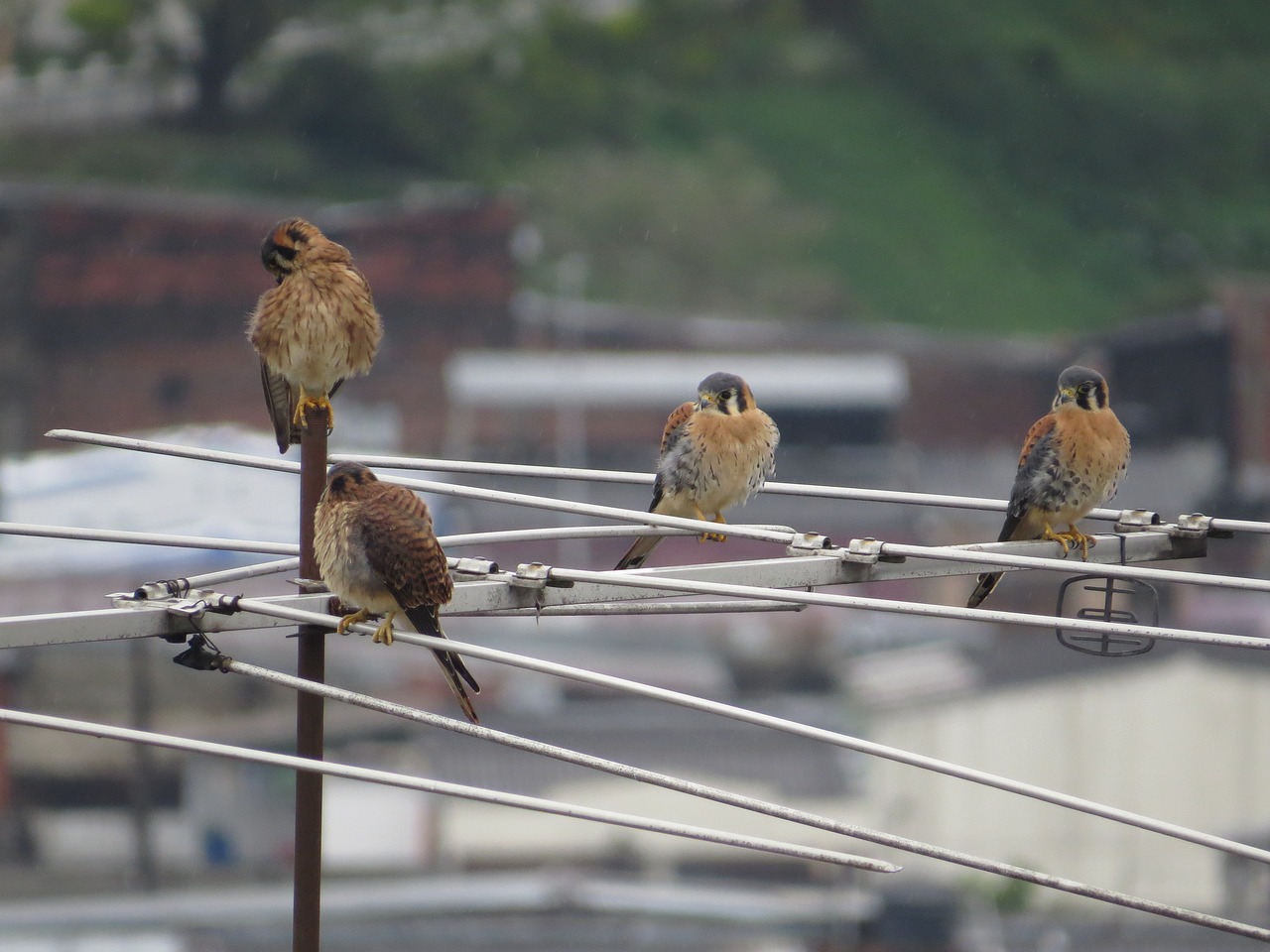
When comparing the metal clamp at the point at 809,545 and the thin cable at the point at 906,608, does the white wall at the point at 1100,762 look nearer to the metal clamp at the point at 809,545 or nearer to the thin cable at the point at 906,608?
the metal clamp at the point at 809,545

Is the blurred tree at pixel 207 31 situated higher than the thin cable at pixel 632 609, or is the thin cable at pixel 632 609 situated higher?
the blurred tree at pixel 207 31

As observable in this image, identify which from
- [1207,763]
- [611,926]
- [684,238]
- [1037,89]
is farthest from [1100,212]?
[611,926]

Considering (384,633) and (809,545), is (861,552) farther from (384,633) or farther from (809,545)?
(384,633)

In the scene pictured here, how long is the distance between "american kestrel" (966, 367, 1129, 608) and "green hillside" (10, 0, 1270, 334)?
144 feet

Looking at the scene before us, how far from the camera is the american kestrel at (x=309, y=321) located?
5383 mm

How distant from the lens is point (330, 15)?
191 feet

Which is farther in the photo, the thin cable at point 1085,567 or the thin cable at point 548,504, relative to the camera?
the thin cable at point 548,504

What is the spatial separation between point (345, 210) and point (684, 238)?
13.3 meters

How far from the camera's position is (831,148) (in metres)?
65.3

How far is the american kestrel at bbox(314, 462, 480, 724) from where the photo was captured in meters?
4.06

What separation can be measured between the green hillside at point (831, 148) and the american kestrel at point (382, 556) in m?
45.5

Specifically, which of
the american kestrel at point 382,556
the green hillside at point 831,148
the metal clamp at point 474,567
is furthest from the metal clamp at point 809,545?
the green hillside at point 831,148

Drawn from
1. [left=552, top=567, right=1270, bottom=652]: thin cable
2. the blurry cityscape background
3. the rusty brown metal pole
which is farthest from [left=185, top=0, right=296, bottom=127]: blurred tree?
[left=552, top=567, right=1270, bottom=652]: thin cable

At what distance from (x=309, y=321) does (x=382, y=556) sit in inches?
59.3
